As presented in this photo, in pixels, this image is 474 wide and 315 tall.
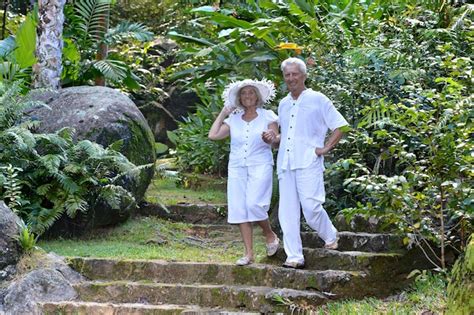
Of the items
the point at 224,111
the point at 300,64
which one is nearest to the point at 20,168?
the point at 224,111

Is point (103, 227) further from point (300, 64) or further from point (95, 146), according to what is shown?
point (300, 64)

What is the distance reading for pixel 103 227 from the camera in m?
8.91

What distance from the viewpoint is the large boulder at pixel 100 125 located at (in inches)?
344

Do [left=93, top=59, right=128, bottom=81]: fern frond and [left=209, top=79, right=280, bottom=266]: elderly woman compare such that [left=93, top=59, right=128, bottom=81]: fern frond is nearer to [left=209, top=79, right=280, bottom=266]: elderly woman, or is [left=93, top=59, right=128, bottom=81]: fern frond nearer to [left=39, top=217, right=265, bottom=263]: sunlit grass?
[left=39, top=217, right=265, bottom=263]: sunlit grass

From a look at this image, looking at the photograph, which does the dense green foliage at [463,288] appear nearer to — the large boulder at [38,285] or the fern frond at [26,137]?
the large boulder at [38,285]

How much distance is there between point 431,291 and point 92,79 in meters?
7.48

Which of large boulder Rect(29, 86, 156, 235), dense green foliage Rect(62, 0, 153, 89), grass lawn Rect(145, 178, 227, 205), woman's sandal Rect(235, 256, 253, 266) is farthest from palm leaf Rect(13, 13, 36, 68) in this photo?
woman's sandal Rect(235, 256, 253, 266)

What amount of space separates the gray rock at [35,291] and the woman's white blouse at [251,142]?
5.97 ft

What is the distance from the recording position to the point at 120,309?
6.25m

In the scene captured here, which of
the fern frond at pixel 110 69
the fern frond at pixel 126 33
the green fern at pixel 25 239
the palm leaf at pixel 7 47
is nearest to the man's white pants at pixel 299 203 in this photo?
the green fern at pixel 25 239

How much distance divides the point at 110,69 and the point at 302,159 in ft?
17.2

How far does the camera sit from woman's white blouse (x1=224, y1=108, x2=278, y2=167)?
22.5ft

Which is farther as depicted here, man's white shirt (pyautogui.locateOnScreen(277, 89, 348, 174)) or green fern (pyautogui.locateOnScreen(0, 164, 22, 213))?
green fern (pyautogui.locateOnScreen(0, 164, 22, 213))

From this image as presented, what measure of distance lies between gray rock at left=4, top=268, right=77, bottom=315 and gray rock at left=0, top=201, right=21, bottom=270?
9.3 inches
